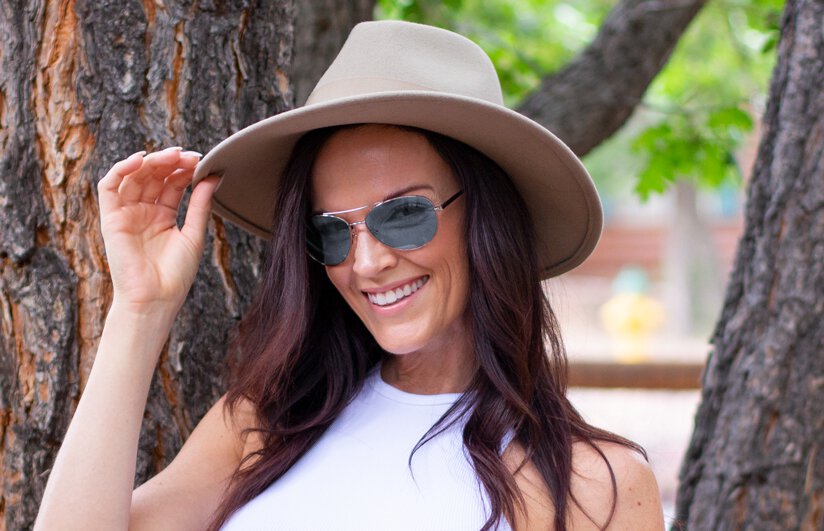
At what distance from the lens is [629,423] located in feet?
27.9

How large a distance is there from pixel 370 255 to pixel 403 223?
0.10m

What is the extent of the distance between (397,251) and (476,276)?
21 cm

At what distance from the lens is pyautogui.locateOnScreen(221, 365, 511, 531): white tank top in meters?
2.16

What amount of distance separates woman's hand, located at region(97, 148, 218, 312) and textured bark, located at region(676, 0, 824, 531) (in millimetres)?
1748

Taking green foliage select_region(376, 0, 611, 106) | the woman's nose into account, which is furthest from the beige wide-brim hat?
green foliage select_region(376, 0, 611, 106)

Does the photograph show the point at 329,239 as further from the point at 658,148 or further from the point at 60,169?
the point at 658,148

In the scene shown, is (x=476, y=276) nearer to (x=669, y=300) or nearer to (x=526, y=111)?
(x=526, y=111)

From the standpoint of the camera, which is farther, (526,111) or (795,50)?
(526,111)

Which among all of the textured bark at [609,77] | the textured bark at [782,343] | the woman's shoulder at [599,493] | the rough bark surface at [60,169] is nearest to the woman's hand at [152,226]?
the rough bark surface at [60,169]

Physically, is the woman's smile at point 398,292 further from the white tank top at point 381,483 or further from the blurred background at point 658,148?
the blurred background at point 658,148

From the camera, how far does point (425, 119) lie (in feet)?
7.30

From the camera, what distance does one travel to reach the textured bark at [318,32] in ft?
12.8

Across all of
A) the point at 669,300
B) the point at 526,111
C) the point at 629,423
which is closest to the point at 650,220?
the point at 669,300

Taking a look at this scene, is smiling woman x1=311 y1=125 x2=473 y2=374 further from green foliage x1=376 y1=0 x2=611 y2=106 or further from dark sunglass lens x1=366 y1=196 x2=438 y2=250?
green foliage x1=376 y1=0 x2=611 y2=106
